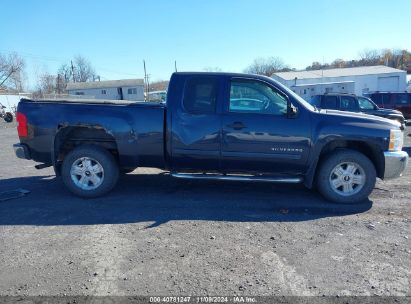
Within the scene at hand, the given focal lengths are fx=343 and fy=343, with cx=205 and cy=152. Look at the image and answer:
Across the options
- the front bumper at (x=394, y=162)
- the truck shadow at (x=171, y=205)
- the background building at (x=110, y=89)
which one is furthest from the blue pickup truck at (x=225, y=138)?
the background building at (x=110, y=89)

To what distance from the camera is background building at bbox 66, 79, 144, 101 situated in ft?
211

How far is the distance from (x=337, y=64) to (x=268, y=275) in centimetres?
11118

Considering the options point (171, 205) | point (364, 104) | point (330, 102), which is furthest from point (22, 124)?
point (364, 104)

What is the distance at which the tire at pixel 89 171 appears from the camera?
5633 mm

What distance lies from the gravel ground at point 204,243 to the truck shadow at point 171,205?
2 centimetres

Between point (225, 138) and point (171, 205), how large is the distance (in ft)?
4.42

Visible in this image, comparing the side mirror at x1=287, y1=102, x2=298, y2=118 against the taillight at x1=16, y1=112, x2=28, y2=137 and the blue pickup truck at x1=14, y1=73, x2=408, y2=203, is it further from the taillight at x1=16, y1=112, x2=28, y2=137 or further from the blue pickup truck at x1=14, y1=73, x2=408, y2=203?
the taillight at x1=16, y1=112, x2=28, y2=137

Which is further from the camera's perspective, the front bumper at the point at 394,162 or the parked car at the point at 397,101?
the parked car at the point at 397,101

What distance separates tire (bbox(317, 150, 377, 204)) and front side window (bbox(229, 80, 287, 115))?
44.5 inches

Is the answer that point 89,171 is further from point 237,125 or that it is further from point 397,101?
point 397,101

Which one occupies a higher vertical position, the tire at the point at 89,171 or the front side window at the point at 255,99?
the front side window at the point at 255,99

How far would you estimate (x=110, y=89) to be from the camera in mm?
66125

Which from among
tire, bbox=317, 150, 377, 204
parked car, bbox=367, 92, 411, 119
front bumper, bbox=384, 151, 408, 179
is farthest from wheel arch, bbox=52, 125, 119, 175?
parked car, bbox=367, 92, 411, 119

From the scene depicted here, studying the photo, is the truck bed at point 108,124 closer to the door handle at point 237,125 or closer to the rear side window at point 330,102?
the door handle at point 237,125
